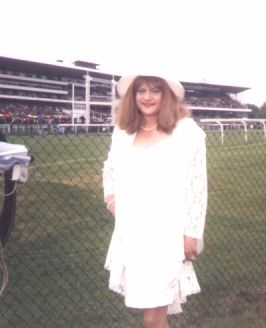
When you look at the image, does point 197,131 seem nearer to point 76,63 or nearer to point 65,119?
point 65,119

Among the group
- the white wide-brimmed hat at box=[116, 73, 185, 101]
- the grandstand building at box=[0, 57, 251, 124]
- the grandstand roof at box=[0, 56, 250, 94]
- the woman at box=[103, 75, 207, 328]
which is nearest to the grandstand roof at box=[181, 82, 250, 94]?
the grandstand roof at box=[0, 56, 250, 94]

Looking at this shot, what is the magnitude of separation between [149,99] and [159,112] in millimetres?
92

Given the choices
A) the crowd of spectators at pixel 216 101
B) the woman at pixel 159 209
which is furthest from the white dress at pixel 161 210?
the crowd of spectators at pixel 216 101

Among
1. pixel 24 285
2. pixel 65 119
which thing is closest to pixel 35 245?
pixel 24 285

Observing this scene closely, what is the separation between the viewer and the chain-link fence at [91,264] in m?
4.16

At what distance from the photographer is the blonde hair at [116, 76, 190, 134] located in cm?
280

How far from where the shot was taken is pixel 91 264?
5328 millimetres

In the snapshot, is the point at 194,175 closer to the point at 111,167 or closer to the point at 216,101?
the point at 111,167

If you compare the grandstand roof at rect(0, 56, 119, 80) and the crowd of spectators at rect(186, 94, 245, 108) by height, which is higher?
the grandstand roof at rect(0, 56, 119, 80)

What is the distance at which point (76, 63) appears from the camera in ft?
279

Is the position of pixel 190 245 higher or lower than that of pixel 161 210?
lower

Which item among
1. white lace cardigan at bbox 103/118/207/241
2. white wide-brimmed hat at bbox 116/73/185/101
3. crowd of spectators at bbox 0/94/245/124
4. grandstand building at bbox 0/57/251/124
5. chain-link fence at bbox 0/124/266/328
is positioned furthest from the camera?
grandstand building at bbox 0/57/251/124

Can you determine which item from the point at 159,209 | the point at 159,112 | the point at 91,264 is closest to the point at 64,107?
the point at 91,264

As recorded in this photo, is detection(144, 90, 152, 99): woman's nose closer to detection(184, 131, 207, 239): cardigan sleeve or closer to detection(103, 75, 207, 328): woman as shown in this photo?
detection(103, 75, 207, 328): woman
